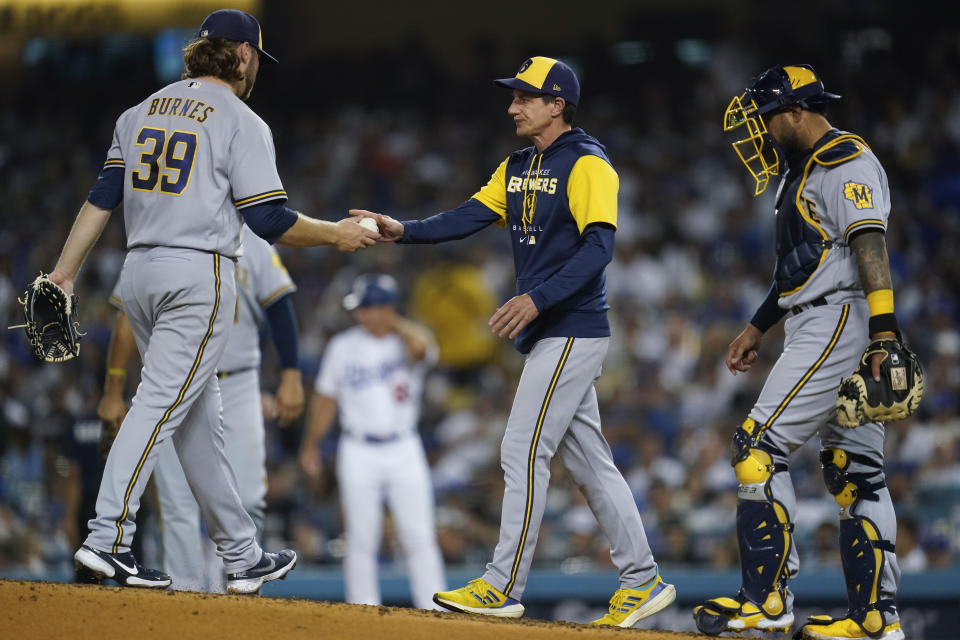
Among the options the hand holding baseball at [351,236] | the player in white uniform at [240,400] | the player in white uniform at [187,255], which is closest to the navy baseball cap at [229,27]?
the player in white uniform at [187,255]

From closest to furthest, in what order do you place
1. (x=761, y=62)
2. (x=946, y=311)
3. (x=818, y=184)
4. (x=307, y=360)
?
(x=818, y=184) < (x=946, y=311) < (x=307, y=360) < (x=761, y=62)

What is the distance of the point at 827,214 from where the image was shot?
13.7ft

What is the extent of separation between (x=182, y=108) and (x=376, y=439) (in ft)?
12.9

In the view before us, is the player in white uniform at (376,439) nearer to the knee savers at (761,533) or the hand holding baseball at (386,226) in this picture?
the hand holding baseball at (386,226)

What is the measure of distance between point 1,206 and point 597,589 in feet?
33.5

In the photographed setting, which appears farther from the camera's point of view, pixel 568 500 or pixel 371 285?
pixel 568 500

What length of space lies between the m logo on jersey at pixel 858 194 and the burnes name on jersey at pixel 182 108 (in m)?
2.33

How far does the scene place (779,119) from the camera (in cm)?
432

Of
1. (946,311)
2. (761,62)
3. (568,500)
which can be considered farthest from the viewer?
(761,62)

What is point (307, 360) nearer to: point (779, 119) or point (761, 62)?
point (761, 62)

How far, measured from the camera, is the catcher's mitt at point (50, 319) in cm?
431

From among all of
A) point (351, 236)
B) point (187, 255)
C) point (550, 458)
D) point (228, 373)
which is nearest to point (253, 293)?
Result: point (228, 373)

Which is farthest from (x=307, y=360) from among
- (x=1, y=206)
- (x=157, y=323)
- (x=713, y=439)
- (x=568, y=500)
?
(x=157, y=323)

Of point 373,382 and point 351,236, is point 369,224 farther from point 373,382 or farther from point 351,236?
point 373,382
